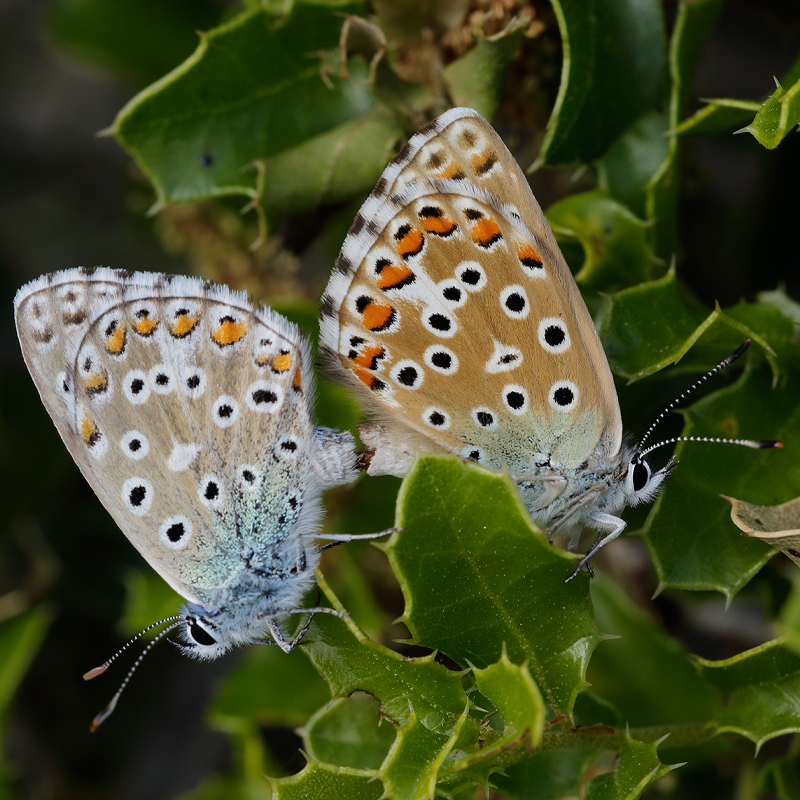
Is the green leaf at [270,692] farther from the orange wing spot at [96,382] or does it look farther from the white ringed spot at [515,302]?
the white ringed spot at [515,302]

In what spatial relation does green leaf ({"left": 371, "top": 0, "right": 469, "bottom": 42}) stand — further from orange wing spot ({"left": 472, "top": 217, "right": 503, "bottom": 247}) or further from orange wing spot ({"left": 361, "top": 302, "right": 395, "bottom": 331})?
orange wing spot ({"left": 361, "top": 302, "right": 395, "bottom": 331})

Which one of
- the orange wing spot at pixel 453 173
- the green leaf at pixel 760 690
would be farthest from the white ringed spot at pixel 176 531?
the green leaf at pixel 760 690

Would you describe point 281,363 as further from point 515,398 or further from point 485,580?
point 485,580

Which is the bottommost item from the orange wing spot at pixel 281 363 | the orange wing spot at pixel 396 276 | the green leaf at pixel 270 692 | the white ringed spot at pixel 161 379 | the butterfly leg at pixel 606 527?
the green leaf at pixel 270 692

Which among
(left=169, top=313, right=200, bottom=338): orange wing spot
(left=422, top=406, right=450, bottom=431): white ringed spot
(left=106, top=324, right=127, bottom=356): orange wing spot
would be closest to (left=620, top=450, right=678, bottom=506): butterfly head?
(left=422, top=406, right=450, bottom=431): white ringed spot

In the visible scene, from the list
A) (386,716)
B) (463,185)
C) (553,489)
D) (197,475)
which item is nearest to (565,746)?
(386,716)

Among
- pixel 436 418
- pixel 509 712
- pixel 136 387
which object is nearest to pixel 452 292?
pixel 436 418
